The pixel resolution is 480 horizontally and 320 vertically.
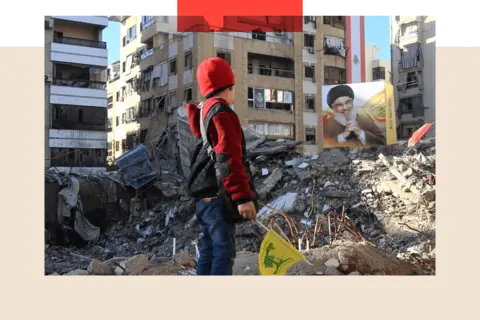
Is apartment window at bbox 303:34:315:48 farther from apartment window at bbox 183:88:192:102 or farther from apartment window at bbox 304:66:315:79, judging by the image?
apartment window at bbox 183:88:192:102

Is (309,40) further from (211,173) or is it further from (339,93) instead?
(211,173)

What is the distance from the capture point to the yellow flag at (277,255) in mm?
5215

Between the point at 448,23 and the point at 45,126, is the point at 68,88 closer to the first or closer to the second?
the point at 45,126

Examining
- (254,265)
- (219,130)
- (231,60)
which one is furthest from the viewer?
(231,60)

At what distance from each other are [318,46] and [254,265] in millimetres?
2430

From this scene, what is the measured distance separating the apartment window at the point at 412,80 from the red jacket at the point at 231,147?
93.4 inches

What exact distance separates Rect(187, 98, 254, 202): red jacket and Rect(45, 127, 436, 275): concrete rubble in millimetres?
1603

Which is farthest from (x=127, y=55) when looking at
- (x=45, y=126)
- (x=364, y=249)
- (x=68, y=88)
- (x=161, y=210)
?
(x=364, y=249)

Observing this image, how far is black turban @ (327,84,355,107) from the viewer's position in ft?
19.8

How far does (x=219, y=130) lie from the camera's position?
4.09 meters

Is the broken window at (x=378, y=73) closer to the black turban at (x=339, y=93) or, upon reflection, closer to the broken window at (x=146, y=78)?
the black turban at (x=339, y=93)

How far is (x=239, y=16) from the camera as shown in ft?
18.5

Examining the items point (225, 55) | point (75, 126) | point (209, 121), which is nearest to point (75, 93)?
point (75, 126)

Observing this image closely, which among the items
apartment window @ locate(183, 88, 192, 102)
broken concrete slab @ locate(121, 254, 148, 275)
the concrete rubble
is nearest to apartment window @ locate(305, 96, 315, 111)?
the concrete rubble
